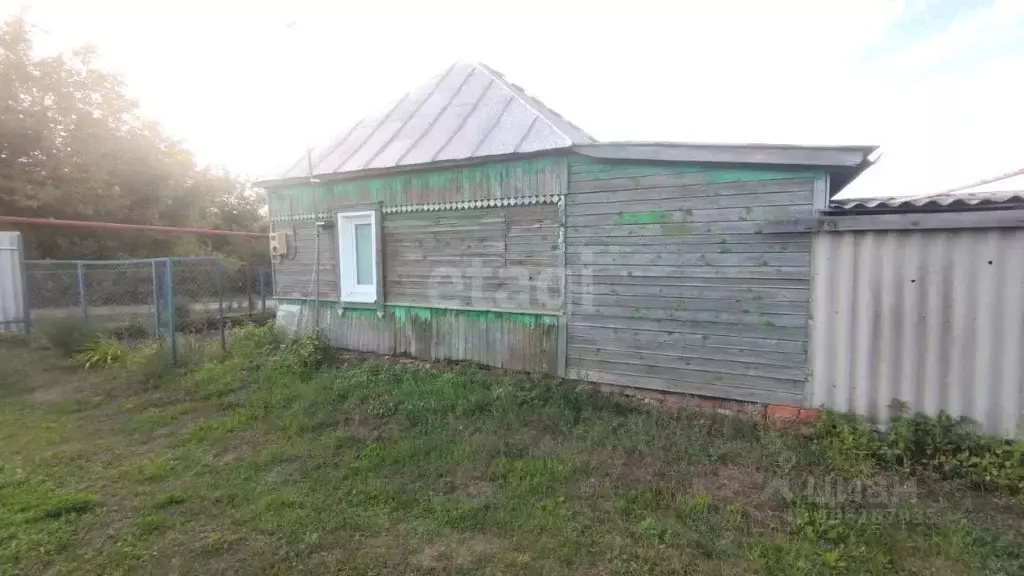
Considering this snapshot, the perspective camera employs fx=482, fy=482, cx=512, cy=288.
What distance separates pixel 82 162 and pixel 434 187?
1503 centimetres

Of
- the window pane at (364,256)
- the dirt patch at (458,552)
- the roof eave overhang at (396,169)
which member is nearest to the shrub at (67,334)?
the roof eave overhang at (396,169)

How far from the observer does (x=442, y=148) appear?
6195mm

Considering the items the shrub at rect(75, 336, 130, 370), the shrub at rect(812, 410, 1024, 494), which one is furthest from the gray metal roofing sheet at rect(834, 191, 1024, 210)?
the shrub at rect(75, 336, 130, 370)

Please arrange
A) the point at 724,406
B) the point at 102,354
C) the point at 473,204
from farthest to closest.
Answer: the point at 102,354 < the point at 473,204 < the point at 724,406

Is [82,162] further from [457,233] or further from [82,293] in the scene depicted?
[457,233]

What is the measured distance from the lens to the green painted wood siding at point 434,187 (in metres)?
5.51

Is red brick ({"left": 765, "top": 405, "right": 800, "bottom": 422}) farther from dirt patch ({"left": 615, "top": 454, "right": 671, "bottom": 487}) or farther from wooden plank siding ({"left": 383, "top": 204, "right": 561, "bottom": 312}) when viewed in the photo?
wooden plank siding ({"left": 383, "top": 204, "right": 561, "bottom": 312})

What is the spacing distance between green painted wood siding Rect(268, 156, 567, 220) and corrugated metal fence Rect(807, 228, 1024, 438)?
2821mm

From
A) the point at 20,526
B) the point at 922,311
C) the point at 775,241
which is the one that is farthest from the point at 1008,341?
the point at 20,526

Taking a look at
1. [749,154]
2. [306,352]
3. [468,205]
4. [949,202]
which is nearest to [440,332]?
[468,205]

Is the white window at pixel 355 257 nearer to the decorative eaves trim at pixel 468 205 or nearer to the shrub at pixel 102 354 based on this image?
the decorative eaves trim at pixel 468 205

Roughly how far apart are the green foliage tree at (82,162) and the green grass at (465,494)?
37.4 ft

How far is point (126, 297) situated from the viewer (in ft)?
31.1

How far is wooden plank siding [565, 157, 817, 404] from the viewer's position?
14.3 ft
